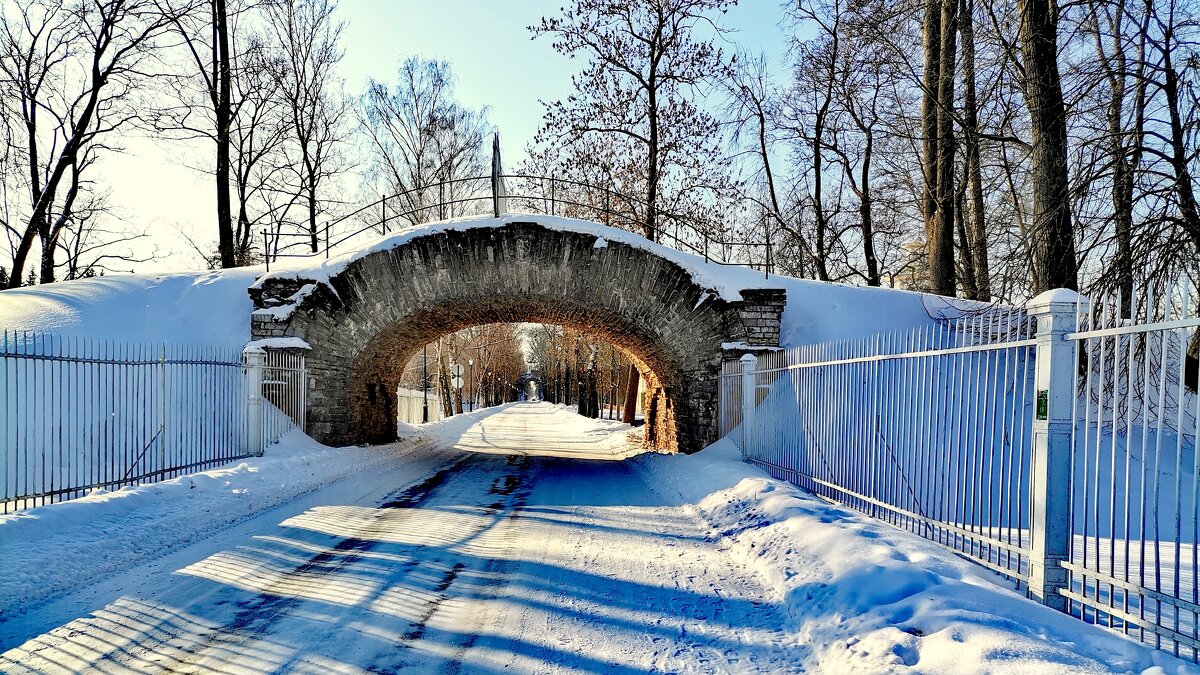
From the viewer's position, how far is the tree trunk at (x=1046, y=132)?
8.99 m

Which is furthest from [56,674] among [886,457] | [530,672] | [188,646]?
[886,457]

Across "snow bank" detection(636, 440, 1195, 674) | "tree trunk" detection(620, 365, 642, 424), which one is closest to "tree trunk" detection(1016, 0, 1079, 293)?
"snow bank" detection(636, 440, 1195, 674)

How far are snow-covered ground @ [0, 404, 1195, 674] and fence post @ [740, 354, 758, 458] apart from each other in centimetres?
280

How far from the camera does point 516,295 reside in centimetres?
1412

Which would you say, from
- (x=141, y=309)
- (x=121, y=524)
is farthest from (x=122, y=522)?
(x=141, y=309)

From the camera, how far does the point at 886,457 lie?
21.8ft

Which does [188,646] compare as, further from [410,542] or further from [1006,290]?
[1006,290]

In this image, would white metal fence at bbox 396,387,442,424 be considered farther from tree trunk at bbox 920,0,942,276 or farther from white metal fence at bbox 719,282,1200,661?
white metal fence at bbox 719,282,1200,661

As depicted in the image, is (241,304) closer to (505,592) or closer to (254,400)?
(254,400)

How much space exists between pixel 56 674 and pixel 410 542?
3027 mm

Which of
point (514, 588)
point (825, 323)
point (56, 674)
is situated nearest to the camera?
point (56, 674)

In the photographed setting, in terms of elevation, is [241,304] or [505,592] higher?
[241,304]

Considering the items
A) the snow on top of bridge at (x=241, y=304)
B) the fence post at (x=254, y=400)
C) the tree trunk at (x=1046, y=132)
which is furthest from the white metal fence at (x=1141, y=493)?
the fence post at (x=254, y=400)

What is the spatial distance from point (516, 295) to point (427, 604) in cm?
988
